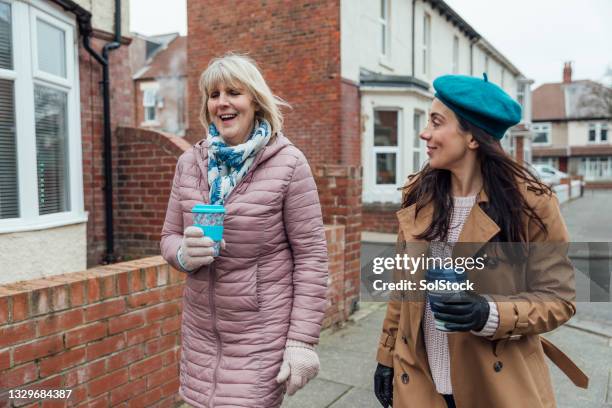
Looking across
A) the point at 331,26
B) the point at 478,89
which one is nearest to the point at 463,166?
the point at 478,89

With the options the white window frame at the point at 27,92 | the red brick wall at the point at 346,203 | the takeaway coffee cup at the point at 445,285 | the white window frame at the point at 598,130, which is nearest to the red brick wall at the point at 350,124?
the red brick wall at the point at 346,203

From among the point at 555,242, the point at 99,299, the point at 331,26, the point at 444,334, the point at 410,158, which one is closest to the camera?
the point at 555,242

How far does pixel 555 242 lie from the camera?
1.91 metres

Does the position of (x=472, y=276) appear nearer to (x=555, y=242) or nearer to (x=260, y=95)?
(x=555, y=242)

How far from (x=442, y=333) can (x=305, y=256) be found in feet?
1.98

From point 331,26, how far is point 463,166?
35.4 feet

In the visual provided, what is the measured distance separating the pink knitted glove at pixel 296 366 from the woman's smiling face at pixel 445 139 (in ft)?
2.86

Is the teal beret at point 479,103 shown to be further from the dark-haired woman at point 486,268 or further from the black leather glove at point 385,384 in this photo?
the black leather glove at point 385,384

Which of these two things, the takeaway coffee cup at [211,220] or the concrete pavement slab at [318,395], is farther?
the concrete pavement slab at [318,395]

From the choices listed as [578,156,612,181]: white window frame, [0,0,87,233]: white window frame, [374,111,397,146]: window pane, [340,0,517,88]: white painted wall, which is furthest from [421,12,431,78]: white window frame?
[578,156,612,181]: white window frame

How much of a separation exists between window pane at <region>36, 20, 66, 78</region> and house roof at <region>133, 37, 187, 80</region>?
2372 centimetres

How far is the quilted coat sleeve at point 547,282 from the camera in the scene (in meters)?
1.85

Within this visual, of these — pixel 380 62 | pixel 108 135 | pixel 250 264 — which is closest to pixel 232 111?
pixel 250 264

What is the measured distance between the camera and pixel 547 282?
6.27ft
